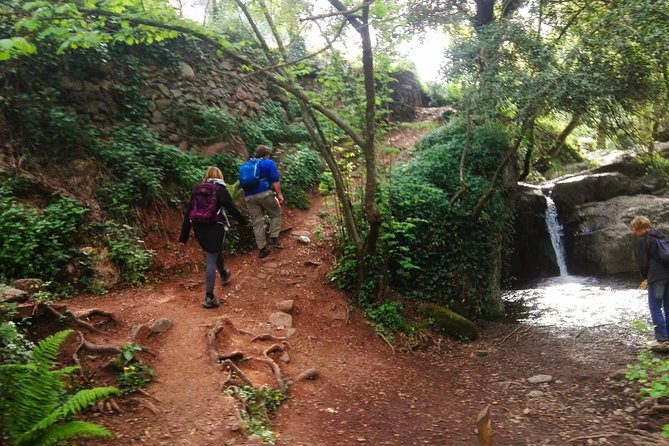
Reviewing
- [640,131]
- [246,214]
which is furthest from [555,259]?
[246,214]

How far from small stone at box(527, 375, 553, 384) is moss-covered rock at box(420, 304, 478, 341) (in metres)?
1.71

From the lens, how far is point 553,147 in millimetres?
11891

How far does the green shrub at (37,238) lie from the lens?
618cm

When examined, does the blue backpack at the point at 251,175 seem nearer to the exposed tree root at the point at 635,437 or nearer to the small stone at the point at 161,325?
the small stone at the point at 161,325

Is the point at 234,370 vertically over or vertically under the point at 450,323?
over

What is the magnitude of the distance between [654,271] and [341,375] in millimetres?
4593

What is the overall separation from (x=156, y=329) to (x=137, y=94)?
20.1 feet

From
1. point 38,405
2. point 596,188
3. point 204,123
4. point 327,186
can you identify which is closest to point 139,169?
point 204,123

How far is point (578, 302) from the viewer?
10102 mm

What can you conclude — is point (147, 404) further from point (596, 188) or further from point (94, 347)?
point (596, 188)

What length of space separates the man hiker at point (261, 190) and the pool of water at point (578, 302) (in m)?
5.60

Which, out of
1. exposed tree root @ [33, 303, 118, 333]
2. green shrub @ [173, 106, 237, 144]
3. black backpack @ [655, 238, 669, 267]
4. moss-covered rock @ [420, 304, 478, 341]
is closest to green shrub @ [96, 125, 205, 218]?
green shrub @ [173, 106, 237, 144]

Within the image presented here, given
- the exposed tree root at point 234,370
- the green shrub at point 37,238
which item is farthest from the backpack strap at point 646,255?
the green shrub at point 37,238

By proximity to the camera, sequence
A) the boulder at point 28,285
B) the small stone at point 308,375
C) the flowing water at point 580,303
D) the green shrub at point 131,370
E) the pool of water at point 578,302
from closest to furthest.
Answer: the green shrub at point 131,370 < the boulder at point 28,285 < the small stone at point 308,375 < the flowing water at point 580,303 < the pool of water at point 578,302
